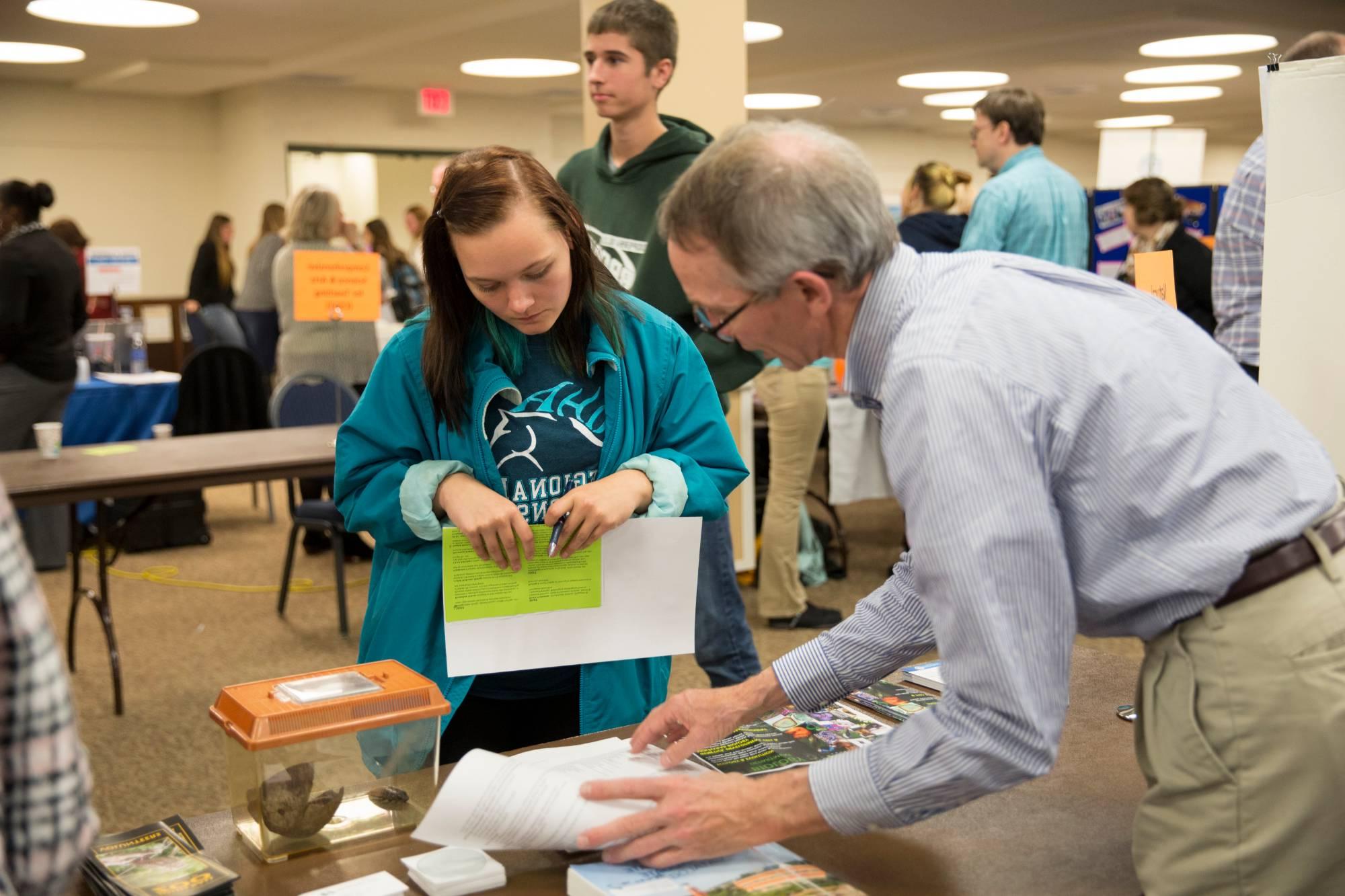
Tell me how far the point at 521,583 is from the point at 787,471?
303 centimetres

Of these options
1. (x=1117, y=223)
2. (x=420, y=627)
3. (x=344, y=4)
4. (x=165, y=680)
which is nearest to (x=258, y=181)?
(x=344, y=4)

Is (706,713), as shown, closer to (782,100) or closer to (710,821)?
(710,821)

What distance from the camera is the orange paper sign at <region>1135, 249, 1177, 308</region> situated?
1914 mm

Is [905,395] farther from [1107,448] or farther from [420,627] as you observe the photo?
[420,627]

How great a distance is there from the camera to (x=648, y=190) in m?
2.83

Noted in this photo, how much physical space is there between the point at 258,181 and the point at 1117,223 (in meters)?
7.97

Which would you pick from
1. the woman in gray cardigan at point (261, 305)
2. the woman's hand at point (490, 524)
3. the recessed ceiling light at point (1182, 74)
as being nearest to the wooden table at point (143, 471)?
the woman's hand at point (490, 524)

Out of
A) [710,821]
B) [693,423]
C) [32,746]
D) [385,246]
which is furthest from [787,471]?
[385,246]

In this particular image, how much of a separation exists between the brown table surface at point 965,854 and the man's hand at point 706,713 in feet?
0.56

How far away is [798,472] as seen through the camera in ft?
14.7

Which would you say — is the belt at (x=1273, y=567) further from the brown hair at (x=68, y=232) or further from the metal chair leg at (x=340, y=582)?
the brown hair at (x=68, y=232)

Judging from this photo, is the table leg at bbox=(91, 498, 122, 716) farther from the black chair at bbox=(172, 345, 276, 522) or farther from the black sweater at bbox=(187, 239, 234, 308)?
the black sweater at bbox=(187, 239, 234, 308)

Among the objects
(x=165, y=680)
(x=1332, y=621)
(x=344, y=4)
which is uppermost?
(x=344, y=4)

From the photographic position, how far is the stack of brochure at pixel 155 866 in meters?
1.09
